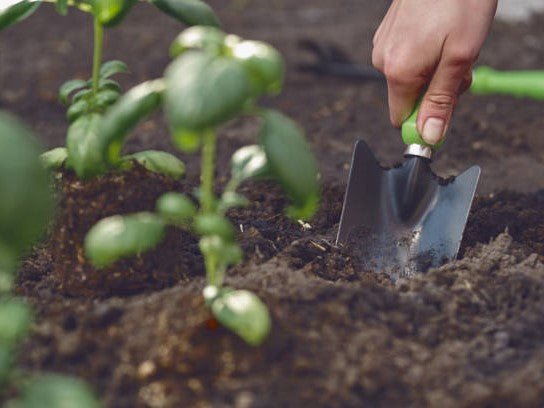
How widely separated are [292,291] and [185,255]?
1.80 feet

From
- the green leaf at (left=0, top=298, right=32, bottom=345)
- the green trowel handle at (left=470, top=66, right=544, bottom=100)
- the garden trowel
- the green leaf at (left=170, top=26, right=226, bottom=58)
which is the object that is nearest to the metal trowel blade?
the garden trowel

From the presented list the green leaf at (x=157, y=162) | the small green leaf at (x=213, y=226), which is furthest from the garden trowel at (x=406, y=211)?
the small green leaf at (x=213, y=226)

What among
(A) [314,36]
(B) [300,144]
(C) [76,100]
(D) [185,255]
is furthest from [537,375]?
(A) [314,36]

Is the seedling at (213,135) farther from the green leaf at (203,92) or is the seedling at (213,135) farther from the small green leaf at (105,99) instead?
the small green leaf at (105,99)

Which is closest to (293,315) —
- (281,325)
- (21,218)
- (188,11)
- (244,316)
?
(281,325)

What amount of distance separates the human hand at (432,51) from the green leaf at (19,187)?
1.39 meters

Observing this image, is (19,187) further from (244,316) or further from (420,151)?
(420,151)

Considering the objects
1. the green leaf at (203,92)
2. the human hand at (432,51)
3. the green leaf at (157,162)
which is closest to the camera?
the green leaf at (203,92)

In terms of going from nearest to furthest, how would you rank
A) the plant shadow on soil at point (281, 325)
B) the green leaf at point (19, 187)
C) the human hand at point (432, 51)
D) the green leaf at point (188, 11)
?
the green leaf at point (19, 187), the plant shadow on soil at point (281, 325), the green leaf at point (188, 11), the human hand at point (432, 51)

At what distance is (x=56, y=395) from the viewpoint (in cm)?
129

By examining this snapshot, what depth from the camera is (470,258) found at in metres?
2.32

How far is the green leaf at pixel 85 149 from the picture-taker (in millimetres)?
1872

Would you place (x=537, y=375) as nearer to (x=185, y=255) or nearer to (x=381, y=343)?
(x=381, y=343)

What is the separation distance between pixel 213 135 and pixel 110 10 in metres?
0.56
